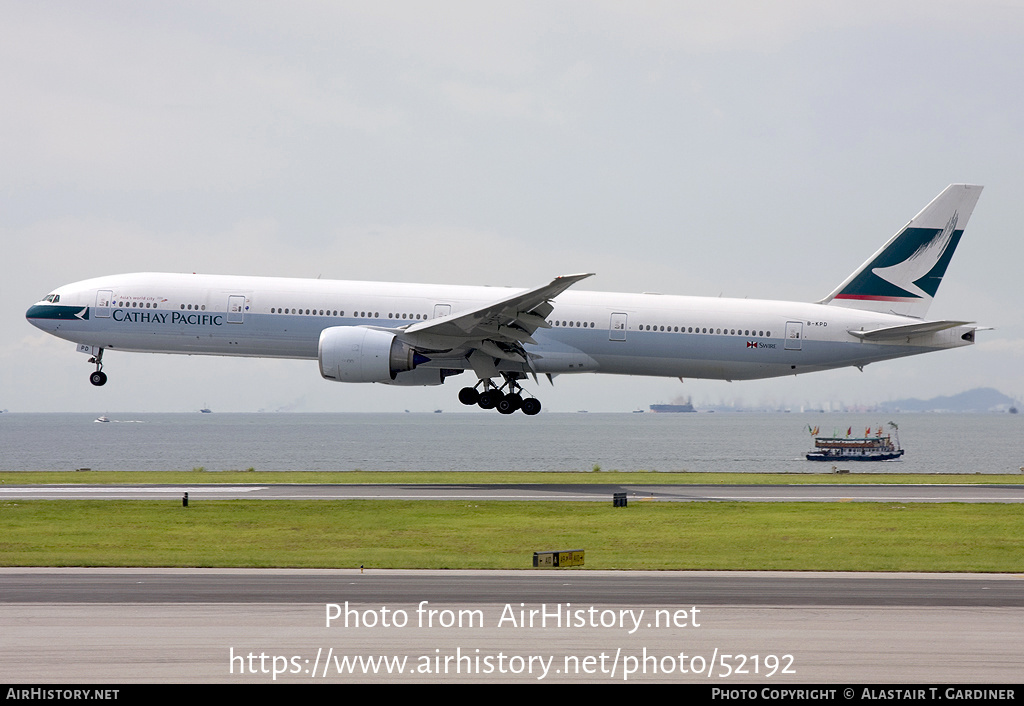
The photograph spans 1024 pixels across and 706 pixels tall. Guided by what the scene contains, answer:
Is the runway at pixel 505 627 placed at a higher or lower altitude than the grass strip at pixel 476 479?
higher

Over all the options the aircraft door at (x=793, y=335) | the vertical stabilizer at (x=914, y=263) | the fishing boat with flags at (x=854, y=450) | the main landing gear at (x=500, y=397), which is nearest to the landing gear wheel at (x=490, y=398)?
the main landing gear at (x=500, y=397)

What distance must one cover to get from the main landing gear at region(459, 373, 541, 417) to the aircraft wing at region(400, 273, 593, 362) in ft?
8.44

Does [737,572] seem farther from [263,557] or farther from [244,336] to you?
[244,336]

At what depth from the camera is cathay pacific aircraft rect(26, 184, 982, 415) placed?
42.5m

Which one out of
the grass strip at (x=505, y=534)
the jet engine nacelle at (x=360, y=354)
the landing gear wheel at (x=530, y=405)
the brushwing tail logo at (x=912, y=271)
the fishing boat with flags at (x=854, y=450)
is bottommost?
the fishing boat with flags at (x=854, y=450)

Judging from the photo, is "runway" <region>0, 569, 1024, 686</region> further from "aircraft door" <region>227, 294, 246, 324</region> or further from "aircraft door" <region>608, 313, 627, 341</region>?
"aircraft door" <region>608, 313, 627, 341</region>

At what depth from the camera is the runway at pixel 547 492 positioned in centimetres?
3912

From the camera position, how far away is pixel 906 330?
144 ft

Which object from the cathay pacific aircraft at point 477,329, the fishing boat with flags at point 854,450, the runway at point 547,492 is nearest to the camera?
the runway at point 547,492

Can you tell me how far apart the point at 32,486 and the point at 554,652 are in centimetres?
3671

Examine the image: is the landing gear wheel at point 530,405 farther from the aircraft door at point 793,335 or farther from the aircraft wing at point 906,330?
the aircraft wing at point 906,330

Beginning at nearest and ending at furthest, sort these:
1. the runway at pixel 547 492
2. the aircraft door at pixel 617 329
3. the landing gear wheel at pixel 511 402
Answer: the runway at pixel 547 492, the aircraft door at pixel 617 329, the landing gear wheel at pixel 511 402

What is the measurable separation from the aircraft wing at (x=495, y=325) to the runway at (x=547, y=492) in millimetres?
6271

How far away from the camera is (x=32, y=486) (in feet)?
145
